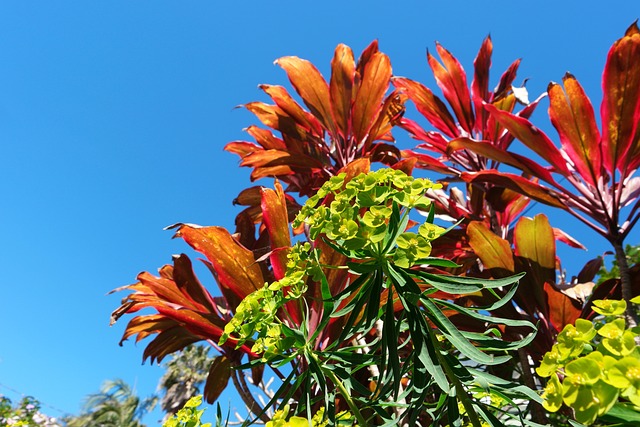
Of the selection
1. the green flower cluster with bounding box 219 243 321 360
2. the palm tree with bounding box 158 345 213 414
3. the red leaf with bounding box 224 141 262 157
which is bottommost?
the green flower cluster with bounding box 219 243 321 360

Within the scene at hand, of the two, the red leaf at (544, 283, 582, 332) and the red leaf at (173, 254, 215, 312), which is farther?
the red leaf at (173, 254, 215, 312)

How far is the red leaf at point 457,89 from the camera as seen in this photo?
2.47m

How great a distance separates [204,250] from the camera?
154 centimetres

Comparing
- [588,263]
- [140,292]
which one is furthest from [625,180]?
[140,292]

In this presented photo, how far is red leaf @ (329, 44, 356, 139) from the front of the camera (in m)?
2.26

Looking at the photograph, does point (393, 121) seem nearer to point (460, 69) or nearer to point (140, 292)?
point (460, 69)

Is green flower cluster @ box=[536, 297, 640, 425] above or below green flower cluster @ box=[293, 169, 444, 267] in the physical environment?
below

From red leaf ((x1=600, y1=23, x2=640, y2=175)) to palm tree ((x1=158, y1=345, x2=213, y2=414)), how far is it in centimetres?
1413

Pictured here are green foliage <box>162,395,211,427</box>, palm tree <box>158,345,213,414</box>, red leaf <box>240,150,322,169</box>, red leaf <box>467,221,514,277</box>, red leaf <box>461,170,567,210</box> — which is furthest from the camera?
palm tree <box>158,345,213,414</box>

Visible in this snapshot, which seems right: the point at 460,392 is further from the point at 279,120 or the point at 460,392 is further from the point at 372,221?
the point at 279,120

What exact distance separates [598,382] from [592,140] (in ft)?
4.97

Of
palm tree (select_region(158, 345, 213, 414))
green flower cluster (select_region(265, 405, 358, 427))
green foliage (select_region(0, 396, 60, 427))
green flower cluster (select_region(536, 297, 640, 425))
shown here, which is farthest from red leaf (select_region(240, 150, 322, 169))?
palm tree (select_region(158, 345, 213, 414))

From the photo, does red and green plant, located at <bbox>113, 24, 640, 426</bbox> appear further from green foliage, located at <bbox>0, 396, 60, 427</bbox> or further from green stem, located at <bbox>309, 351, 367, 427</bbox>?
green foliage, located at <bbox>0, 396, 60, 427</bbox>

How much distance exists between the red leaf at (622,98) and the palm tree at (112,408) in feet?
66.7
